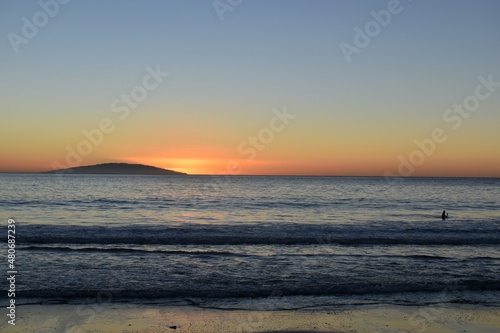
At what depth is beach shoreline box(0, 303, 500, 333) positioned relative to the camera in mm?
9086

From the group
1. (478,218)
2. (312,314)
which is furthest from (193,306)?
(478,218)

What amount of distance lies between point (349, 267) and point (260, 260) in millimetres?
3470

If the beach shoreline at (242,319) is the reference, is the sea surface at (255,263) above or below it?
below

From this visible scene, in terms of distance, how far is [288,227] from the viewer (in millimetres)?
29484

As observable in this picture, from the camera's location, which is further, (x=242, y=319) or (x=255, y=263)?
(x=255, y=263)

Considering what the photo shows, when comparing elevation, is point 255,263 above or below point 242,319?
below

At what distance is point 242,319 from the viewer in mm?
9758

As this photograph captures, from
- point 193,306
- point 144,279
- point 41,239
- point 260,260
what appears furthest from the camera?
point 41,239

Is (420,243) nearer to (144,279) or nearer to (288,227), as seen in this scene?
(288,227)

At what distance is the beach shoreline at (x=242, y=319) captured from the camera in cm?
909

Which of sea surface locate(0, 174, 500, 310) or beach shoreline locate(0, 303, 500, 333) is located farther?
sea surface locate(0, 174, 500, 310)

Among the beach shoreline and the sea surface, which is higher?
the beach shoreline

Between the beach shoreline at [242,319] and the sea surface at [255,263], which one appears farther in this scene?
the sea surface at [255,263]

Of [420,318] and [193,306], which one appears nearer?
[420,318]
